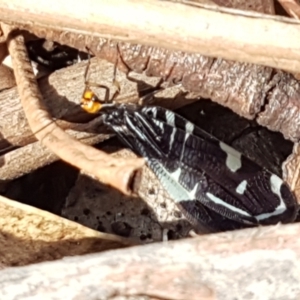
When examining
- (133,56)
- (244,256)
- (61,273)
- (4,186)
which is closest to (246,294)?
(244,256)

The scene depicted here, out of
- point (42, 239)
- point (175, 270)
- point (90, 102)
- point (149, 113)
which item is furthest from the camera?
point (149, 113)

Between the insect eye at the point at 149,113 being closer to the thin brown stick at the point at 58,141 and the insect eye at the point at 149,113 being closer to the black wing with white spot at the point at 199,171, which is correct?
the black wing with white spot at the point at 199,171

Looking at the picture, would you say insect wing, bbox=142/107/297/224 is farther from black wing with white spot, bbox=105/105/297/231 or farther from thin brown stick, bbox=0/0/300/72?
thin brown stick, bbox=0/0/300/72

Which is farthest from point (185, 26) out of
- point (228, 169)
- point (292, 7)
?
point (228, 169)

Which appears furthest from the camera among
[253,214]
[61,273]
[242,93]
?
[253,214]

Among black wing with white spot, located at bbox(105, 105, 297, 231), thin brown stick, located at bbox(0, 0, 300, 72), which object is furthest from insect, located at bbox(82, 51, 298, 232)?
thin brown stick, located at bbox(0, 0, 300, 72)

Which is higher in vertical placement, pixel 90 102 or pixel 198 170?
pixel 90 102

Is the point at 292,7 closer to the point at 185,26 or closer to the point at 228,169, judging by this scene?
the point at 185,26

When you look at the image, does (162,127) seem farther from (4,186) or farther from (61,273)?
(61,273)
